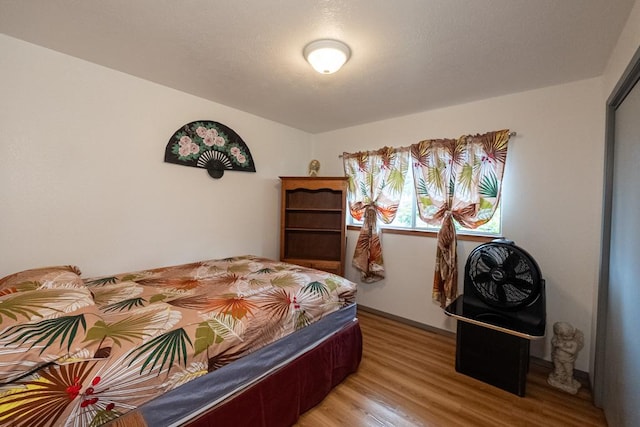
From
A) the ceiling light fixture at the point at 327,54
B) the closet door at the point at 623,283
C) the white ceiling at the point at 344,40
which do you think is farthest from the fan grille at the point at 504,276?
the ceiling light fixture at the point at 327,54

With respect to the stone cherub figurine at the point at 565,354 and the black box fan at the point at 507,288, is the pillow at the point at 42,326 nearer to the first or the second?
the black box fan at the point at 507,288

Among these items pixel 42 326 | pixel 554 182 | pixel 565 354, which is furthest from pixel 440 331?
pixel 42 326

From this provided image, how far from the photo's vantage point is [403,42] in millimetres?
1626

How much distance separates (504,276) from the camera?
6.14ft

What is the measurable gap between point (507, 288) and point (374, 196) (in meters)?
1.60

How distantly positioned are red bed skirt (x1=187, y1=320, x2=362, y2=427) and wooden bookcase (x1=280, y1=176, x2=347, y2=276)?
1258 millimetres

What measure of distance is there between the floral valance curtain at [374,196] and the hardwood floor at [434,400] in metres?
1.03

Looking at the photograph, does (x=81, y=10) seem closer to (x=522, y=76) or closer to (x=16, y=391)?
(x=16, y=391)

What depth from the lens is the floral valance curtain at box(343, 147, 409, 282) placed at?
2979mm

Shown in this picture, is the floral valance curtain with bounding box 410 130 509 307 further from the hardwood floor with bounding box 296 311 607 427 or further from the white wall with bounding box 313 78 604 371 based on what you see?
the hardwood floor with bounding box 296 311 607 427

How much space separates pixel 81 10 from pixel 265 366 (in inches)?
86.5

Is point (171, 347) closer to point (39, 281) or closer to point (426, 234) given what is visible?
point (39, 281)

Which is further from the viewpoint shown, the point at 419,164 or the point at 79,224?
the point at 419,164

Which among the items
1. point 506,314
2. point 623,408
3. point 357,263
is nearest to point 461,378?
point 506,314
